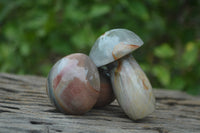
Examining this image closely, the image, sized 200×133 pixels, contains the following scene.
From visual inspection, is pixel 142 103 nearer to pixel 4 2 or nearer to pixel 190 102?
pixel 190 102

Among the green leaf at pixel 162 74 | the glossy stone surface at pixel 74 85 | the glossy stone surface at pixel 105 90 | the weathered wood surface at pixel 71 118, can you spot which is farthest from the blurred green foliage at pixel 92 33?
the glossy stone surface at pixel 74 85

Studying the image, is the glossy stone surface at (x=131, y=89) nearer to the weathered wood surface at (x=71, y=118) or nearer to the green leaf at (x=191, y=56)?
the weathered wood surface at (x=71, y=118)

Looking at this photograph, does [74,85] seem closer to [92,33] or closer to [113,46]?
[113,46]

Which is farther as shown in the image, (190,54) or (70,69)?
(190,54)

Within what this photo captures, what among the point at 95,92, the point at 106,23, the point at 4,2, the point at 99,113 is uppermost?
the point at 4,2

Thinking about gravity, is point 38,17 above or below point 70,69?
above

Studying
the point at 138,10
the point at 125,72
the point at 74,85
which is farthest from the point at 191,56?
the point at 74,85

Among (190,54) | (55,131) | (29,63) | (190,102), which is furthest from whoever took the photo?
(29,63)

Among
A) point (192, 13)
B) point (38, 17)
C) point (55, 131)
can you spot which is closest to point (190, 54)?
point (192, 13)
